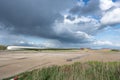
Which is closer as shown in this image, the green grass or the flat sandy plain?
the green grass

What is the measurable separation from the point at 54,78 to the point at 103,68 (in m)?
3.51

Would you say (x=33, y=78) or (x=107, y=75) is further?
(x=107, y=75)

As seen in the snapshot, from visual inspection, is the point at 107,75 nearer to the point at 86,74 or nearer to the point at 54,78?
the point at 86,74

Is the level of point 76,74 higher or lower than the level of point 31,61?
lower

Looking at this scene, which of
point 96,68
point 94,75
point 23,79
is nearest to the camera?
point 23,79

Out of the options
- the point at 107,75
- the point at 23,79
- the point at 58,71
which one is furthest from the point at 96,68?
the point at 23,79

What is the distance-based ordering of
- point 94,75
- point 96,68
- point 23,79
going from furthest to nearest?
point 96,68
point 94,75
point 23,79

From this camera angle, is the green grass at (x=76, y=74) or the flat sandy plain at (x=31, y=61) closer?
the green grass at (x=76, y=74)

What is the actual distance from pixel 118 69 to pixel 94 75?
2338 mm

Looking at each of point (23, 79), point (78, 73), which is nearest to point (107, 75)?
point (78, 73)

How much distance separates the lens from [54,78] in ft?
35.3

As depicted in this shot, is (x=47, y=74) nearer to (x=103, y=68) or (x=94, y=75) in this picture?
(x=94, y=75)

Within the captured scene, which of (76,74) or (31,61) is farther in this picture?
(31,61)

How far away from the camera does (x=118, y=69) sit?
12.7m
